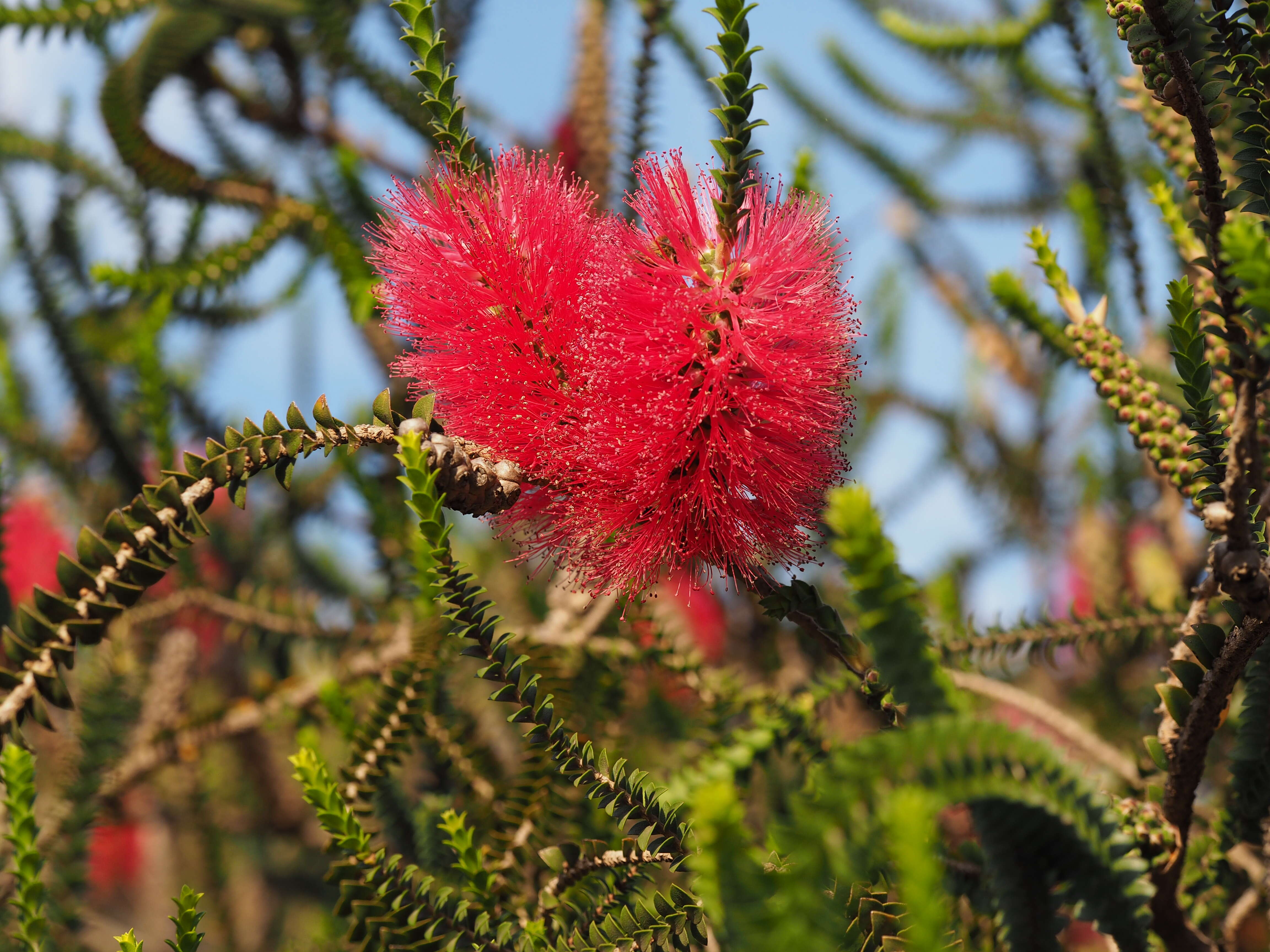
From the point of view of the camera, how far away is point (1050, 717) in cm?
193

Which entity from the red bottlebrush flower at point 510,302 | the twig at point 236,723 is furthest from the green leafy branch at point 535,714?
the twig at point 236,723

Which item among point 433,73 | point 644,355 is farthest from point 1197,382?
point 433,73

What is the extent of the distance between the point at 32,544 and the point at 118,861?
2181 mm

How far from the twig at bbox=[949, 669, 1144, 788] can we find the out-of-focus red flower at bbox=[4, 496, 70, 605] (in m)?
3.30

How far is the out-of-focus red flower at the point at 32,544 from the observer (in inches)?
136

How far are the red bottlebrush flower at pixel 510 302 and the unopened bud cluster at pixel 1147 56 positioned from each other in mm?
659

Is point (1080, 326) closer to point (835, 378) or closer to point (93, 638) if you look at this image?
point (835, 378)

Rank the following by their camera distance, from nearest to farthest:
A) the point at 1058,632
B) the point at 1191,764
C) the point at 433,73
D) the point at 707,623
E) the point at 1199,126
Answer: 1. the point at 1199,126
2. the point at 1191,764
3. the point at 433,73
4. the point at 1058,632
5. the point at 707,623

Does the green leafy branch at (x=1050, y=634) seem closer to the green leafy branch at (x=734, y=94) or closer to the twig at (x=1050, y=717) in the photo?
the twig at (x=1050, y=717)

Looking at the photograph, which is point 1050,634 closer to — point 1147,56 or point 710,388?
point 710,388

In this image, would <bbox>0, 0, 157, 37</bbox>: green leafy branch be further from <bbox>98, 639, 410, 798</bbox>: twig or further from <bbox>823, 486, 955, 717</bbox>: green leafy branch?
<bbox>823, 486, 955, 717</bbox>: green leafy branch

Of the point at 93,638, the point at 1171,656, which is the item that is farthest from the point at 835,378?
the point at 93,638

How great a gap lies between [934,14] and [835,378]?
3080 millimetres

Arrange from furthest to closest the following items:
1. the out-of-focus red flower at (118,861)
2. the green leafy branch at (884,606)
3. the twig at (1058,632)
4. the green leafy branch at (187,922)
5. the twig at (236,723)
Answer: the out-of-focus red flower at (118,861) < the twig at (236,723) < the twig at (1058,632) < the green leafy branch at (187,922) < the green leafy branch at (884,606)
